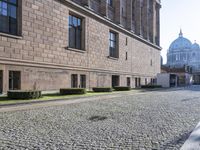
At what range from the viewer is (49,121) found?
8.43 metres

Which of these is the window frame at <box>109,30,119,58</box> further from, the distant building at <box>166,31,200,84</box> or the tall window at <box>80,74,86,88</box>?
the distant building at <box>166,31,200,84</box>

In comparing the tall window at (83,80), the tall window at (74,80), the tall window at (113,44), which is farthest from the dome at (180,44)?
the tall window at (74,80)

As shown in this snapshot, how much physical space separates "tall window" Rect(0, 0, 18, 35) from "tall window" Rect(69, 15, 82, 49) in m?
7.29

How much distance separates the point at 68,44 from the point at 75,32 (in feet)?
7.07

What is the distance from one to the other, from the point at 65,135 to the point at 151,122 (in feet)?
12.4

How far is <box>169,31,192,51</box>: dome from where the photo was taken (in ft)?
386

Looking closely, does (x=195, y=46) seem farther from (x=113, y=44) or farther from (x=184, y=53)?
(x=113, y=44)

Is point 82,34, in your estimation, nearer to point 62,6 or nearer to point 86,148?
point 62,6

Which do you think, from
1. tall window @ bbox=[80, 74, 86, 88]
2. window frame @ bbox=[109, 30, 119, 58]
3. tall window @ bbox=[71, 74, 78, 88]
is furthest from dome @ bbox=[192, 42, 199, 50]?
tall window @ bbox=[71, 74, 78, 88]

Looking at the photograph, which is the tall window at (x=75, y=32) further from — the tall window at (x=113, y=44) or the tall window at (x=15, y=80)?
the tall window at (x=15, y=80)

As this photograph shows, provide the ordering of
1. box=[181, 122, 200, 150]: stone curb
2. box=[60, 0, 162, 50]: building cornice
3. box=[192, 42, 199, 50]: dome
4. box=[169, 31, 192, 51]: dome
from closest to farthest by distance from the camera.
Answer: box=[181, 122, 200, 150]: stone curb → box=[60, 0, 162, 50]: building cornice → box=[169, 31, 192, 51]: dome → box=[192, 42, 199, 50]: dome

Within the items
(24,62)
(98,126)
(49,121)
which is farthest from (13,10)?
(98,126)

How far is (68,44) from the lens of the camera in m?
23.0

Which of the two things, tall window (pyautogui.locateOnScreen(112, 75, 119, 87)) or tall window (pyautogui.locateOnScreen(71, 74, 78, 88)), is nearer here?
tall window (pyautogui.locateOnScreen(71, 74, 78, 88))
